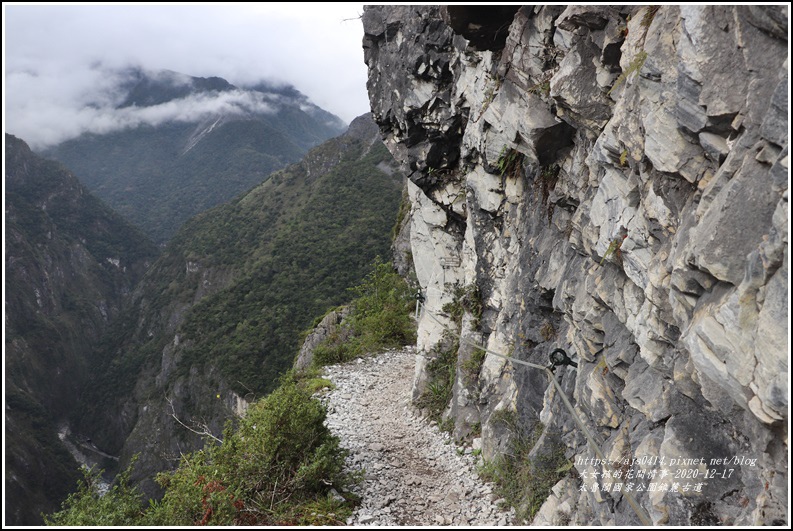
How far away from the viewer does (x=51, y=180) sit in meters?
143

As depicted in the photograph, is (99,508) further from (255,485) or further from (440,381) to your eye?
(440,381)

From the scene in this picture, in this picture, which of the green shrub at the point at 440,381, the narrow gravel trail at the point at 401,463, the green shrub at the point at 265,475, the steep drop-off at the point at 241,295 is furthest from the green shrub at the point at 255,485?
the steep drop-off at the point at 241,295

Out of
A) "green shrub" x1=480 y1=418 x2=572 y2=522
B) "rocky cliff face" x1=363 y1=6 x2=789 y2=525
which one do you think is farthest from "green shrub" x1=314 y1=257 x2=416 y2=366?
"green shrub" x1=480 y1=418 x2=572 y2=522

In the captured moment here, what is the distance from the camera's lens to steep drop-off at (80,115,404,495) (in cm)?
4516

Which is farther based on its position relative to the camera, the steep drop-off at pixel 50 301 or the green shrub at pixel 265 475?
the steep drop-off at pixel 50 301

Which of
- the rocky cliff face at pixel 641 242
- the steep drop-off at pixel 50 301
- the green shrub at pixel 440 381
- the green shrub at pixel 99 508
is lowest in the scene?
the steep drop-off at pixel 50 301

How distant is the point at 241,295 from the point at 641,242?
5596cm

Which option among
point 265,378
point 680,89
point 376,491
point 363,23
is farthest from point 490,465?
point 265,378

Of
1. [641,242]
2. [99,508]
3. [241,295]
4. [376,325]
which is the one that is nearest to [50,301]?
[241,295]

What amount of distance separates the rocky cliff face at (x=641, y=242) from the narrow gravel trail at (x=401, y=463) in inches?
30.3

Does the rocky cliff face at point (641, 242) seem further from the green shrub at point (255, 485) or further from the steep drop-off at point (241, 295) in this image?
the steep drop-off at point (241, 295)

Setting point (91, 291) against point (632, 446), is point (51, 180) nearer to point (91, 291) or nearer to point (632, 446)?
point (91, 291)

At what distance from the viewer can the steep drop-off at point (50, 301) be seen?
61.2m

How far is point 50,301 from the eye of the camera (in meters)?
113
